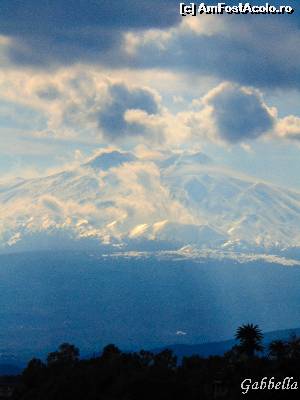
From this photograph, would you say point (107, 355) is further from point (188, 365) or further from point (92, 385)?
point (92, 385)

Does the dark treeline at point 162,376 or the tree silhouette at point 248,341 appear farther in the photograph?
the tree silhouette at point 248,341

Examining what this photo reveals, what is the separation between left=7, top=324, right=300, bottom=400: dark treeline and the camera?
324 feet

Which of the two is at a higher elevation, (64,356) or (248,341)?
(248,341)

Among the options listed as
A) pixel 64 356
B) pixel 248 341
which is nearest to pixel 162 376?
pixel 248 341

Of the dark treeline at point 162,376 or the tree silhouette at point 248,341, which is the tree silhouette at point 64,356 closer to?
the dark treeline at point 162,376

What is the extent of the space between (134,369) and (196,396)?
62.2 ft

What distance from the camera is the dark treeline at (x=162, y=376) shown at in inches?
3883

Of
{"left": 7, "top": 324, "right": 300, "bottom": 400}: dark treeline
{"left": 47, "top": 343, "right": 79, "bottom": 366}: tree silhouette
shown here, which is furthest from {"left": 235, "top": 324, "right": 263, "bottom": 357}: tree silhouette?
{"left": 47, "top": 343, "right": 79, "bottom": 366}: tree silhouette

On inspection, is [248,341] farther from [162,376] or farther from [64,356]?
[64,356]

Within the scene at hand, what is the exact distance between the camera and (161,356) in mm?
130125

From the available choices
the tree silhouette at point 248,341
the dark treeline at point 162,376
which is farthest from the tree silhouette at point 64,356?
the tree silhouette at point 248,341

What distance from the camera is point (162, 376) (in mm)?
103875

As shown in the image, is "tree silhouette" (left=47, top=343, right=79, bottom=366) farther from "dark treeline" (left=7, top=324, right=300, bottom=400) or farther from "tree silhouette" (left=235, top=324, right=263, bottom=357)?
"tree silhouette" (left=235, top=324, right=263, bottom=357)

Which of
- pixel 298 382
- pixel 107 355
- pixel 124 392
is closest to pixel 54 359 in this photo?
pixel 107 355
